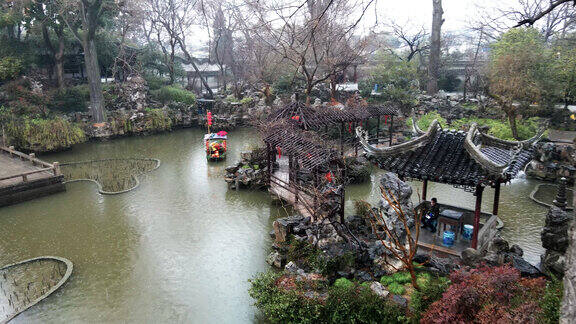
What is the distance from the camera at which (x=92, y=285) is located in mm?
8242

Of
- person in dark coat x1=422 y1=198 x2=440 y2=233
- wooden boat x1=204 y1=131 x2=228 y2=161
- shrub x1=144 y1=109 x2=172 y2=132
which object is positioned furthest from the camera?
shrub x1=144 y1=109 x2=172 y2=132

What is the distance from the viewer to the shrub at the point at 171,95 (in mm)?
26500

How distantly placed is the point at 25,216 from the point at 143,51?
784 inches

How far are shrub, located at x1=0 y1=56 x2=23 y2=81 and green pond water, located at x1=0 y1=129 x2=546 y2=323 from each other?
11650 mm

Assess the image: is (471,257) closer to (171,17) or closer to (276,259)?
(276,259)

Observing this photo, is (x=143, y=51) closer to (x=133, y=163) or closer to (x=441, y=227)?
(x=133, y=163)

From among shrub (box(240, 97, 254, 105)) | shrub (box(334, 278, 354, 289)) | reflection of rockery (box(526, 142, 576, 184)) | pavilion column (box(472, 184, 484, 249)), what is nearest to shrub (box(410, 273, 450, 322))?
shrub (box(334, 278, 354, 289))

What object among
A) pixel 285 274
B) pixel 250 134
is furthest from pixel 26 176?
pixel 250 134

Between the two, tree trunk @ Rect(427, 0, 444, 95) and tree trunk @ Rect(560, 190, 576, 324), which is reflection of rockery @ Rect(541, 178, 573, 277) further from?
tree trunk @ Rect(427, 0, 444, 95)

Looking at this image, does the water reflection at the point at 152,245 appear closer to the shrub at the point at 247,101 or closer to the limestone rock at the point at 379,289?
the limestone rock at the point at 379,289

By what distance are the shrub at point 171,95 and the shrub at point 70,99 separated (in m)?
4.33

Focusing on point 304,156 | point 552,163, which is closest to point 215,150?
point 304,156

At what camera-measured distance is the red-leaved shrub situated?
4681mm

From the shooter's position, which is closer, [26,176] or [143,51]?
[26,176]
